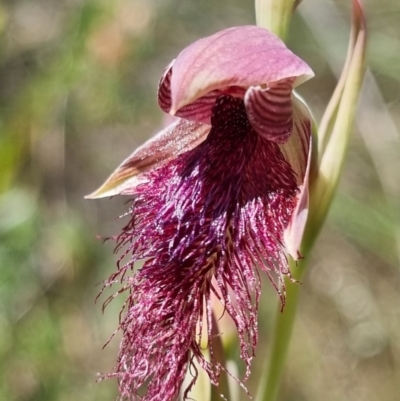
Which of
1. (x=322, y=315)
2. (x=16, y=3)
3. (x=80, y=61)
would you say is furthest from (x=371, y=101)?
(x=16, y=3)

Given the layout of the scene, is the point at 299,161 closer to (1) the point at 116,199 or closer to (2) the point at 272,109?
(2) the point at 272,109

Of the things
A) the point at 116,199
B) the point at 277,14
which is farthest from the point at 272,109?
the point at 116,199

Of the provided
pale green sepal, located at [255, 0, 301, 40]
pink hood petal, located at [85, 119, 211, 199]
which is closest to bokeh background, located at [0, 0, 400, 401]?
pink hood petal, located at [85, 119, 211, 199]

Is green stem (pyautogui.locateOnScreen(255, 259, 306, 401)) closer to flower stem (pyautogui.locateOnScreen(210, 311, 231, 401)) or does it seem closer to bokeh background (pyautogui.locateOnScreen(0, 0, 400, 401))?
flower stem (pyautogui.locateOnScreen(210, 311, 231, 401))

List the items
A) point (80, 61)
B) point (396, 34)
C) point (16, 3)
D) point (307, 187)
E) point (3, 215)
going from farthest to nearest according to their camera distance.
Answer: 1. point (16, 3)
2. point (396, 34)
3. point (80, 61)
4. point (3, 215)
5. point (307, 187)

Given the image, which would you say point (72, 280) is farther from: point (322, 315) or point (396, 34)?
point (396, 34)

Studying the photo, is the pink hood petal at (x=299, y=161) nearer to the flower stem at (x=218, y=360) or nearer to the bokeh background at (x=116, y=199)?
the flower stem at (x=218, y=360)
